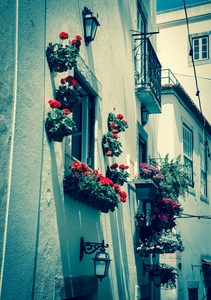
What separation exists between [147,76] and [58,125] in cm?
539

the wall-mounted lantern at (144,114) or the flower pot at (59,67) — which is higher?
the wall-mounted lantern at (144,114)

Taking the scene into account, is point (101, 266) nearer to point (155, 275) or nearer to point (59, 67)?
point (59, 67)

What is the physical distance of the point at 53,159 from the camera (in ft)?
16.8

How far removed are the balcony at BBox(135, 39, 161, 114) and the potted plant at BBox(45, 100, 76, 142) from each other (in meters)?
4.83

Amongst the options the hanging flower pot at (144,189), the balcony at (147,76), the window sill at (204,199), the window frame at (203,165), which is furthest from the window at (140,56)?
the window sill at (204,199)

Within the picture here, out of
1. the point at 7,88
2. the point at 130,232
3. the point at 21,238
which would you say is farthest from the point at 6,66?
the point at 130,232

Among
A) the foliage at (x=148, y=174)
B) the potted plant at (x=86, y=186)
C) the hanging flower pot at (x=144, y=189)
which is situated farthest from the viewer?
the foliage at (x=148, y=174)

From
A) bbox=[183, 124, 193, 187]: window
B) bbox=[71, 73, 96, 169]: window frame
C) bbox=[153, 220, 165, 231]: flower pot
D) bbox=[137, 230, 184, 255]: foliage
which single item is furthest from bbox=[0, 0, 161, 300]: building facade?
bbox=[183, 124, 193, 187]: window

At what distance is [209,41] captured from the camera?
63.1 ft

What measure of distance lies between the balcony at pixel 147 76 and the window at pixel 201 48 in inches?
368

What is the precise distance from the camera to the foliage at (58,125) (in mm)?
4863

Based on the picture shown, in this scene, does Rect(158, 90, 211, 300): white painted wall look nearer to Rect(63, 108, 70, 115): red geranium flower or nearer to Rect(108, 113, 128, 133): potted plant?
Rect(108, 113, 128, 133): potted plant

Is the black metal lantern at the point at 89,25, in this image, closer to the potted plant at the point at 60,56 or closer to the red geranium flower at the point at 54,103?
the potted plant at the point at 60,56

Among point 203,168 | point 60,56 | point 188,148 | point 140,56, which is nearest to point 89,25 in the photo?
point 60,56
